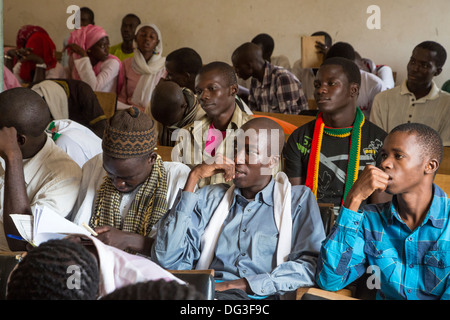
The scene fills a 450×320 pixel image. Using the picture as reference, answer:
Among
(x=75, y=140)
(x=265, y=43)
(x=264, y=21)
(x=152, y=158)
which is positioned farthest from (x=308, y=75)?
(x=152, y=158)

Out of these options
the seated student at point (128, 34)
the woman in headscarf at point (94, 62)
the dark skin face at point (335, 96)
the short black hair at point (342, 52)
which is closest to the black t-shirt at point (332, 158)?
the dark skin face at point (335, 96)

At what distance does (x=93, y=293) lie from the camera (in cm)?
129

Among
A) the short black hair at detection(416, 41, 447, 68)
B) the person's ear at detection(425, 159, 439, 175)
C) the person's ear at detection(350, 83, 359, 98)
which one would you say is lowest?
the person's ear at detection(425, 159, 439, 175)

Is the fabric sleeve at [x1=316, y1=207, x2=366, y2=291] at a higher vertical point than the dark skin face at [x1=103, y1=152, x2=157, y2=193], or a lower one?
lower

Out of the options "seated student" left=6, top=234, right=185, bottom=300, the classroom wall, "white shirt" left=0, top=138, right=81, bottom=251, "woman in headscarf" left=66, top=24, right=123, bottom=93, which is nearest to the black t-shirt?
"white shirt" left=0, top=138, right=81, bottom=251

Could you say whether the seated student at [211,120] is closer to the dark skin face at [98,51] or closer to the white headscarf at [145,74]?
the white headscarf at [145,74]

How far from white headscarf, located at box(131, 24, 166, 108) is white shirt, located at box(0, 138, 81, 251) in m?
3.53

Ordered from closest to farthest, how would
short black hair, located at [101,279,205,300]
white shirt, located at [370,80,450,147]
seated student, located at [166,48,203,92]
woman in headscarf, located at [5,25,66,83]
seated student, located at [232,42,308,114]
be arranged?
short black hair, located at [101,279,205,300] → white shirt, located at [370,80,450,147] → seated student, located at [166,48,203,92] → seated student, located at [232,42,308,114] → woman in headscarf, located at [5,25,66,83]

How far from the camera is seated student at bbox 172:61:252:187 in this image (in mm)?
3385

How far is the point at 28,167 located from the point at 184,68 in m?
2.24

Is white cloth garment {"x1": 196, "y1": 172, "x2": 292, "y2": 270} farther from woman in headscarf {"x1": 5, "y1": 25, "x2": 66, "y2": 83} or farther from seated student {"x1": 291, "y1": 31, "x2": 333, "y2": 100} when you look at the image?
seated student {"x1": 291, "y1": 31, "x2": 333, "y2": 100}

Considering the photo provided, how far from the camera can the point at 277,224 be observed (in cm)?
236

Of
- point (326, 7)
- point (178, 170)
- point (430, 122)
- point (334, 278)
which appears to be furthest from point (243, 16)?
point (334, 278)

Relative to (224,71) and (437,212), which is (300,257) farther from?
(224,71)
